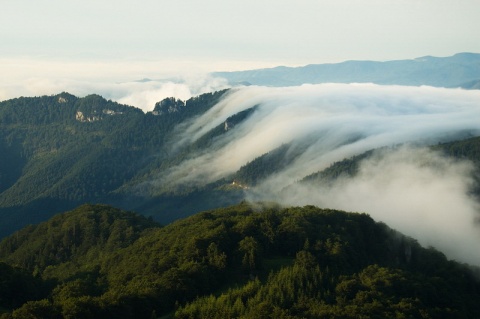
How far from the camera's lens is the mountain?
322 feet

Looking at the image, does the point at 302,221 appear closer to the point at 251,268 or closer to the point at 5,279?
the point at 251,268

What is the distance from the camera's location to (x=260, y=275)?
116 metres

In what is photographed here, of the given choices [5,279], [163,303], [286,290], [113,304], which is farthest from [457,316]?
[5,279]

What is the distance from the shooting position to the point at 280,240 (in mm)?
130625

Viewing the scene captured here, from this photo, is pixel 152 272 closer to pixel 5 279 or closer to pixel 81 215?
Result: pixel 5 279

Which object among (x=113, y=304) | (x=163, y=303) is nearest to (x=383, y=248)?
(x=163, y=303)

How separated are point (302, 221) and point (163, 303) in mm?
43968

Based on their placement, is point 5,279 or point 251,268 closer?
point 5,279

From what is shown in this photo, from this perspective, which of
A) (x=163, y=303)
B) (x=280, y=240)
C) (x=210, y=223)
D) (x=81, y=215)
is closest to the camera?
(x=163, y=303)

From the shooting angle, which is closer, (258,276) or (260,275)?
(258,276)

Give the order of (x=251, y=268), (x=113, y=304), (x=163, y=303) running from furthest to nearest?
(x=251, y=268)
(x=163, y=303)
(x=113, y=304)

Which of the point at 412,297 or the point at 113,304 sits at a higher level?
the point at 113,304

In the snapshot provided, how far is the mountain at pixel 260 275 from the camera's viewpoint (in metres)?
98.0

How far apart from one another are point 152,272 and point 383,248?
48.8 meters
